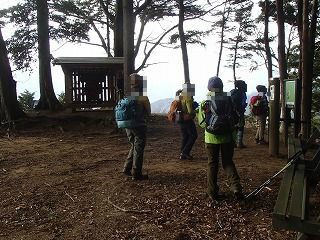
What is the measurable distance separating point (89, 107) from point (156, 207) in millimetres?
12632

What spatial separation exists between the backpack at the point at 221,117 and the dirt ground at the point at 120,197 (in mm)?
1062

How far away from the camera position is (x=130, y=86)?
691 centimetres

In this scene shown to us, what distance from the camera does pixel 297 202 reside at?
12.4 feet

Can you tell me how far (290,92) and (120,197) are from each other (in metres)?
4.92

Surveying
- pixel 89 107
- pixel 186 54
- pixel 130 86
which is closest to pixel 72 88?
pixel 89 107

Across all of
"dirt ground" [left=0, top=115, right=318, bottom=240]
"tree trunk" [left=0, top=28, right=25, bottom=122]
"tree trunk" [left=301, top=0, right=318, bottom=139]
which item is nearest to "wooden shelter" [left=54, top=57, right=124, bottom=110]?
"tree trunk" [left=0, top=28, right=25, bottom=122]

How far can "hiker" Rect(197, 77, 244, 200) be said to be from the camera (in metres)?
5.56

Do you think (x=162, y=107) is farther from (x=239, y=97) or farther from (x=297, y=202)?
(x=297, y=202)

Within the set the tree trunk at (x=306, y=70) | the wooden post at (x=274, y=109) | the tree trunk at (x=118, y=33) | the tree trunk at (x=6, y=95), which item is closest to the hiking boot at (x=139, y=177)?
the wooden post at (x=274, y=109)

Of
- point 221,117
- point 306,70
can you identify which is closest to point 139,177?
point 221,117

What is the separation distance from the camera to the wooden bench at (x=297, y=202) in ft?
11.0

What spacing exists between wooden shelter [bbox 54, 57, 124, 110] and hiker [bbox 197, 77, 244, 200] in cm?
1145

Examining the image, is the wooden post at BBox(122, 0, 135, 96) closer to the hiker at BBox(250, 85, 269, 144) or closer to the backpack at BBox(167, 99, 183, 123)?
the hiker at BBox(250, 85, 269, 144)

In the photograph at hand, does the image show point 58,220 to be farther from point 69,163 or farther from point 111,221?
point 69,163
